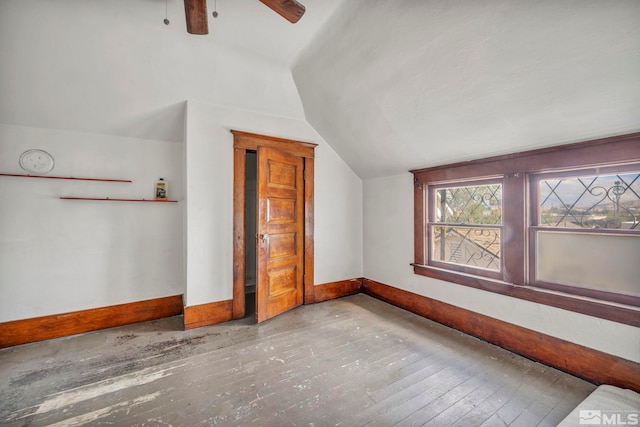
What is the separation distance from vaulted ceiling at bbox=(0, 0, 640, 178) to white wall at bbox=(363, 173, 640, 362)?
72 centimetres

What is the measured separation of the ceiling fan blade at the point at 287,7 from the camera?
4.89 ft

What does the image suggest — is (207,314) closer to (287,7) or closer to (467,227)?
(287,7)

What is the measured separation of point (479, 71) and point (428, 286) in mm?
2312

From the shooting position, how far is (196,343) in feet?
8.39

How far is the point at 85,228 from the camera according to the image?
2920 mm

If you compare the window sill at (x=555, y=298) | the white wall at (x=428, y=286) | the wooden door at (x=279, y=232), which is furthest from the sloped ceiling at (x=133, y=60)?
the window sill at (x=555, y=298)

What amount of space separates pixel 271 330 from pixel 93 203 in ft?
8.22

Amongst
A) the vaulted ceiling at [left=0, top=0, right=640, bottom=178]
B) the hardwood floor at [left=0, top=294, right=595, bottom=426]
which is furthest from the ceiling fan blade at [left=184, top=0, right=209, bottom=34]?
the hardwood floor at [left=0, top=294, right=595, bottom=426]

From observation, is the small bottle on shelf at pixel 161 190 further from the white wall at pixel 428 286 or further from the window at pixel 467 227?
the window at pixel 467 227

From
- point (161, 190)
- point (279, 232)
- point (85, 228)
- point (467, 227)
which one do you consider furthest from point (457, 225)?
Answer: point (85, 228)

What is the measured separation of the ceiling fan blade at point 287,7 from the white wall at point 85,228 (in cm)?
254

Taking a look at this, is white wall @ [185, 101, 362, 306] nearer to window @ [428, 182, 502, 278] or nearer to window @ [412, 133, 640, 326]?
window @ [428, 182, 502, 278]

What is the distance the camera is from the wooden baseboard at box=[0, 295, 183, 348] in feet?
8.38

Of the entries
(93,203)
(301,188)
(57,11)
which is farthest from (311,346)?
(57,11)
